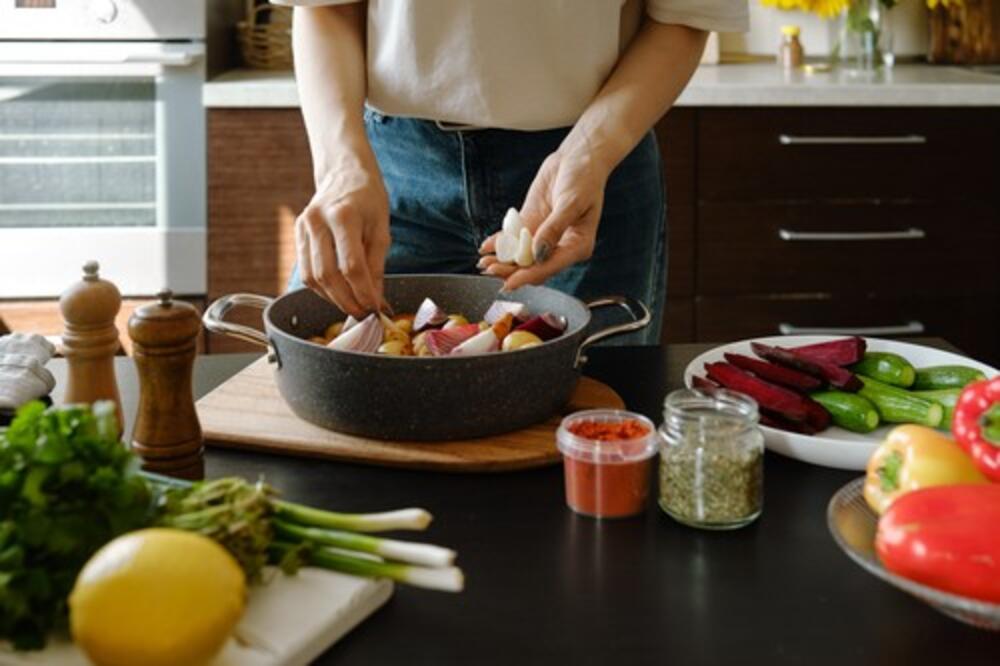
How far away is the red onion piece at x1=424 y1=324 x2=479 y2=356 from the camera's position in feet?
4.25

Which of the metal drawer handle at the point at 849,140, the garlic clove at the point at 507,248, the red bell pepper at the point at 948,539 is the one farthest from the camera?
the metal drawer handle at the point at 849,140

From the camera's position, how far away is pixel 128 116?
288 cm

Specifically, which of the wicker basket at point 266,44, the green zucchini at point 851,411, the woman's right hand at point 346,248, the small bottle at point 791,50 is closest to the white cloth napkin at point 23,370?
the woman's right hand at point 346,248

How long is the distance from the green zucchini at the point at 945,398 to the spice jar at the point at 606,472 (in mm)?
308

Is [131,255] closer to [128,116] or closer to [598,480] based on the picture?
[128,116]

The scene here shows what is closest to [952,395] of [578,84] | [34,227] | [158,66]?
[578,84]

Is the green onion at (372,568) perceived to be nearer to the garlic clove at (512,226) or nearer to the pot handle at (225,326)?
the pot handle at (225,326)

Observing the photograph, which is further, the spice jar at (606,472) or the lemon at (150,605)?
the spice jar at (606,472)

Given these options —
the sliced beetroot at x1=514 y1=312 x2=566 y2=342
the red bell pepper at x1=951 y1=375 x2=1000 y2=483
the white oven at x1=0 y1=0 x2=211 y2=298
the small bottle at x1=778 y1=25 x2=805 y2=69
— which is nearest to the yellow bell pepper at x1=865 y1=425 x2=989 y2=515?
the red bell pepper at x1=951 y1=375 x2=1000 y2=483

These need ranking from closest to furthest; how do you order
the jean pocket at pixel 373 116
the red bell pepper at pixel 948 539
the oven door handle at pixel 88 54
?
the red bell pepper at pixel 948 539 → the jean pocket at pixel 373 116 → the oven door handle at pixel 88 54

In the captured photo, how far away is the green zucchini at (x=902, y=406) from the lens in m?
1.28

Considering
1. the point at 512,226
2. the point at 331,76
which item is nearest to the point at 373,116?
the point at 331,76

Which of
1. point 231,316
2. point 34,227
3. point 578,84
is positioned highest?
point 578,84

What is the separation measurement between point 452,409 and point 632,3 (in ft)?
2.33
